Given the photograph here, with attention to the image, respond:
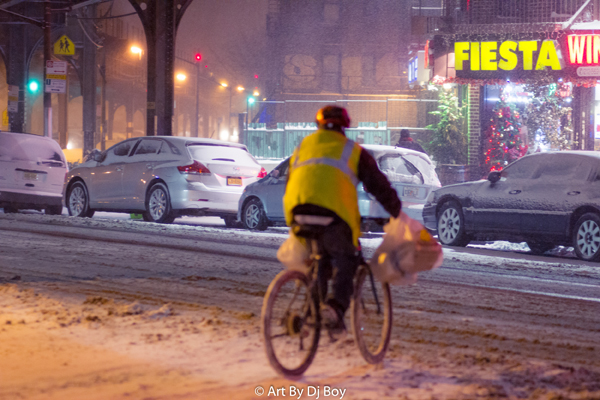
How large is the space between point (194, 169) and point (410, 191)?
164 inches

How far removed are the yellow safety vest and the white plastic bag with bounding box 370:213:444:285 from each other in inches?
10.7

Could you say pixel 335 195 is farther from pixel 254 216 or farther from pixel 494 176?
pixel 254 216

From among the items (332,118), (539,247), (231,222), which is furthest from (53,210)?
(332,118)

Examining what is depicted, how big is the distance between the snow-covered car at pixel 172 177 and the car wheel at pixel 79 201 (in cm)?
34

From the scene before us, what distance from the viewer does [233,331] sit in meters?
5.95

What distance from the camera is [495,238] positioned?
13266 mm

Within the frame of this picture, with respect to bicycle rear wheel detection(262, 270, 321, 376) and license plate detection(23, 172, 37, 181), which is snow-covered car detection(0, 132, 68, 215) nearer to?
license plate detection(23, 172, 37, 181)

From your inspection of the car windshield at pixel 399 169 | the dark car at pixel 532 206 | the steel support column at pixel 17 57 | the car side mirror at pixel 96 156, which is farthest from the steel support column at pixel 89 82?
the dark car at pixel 532 206

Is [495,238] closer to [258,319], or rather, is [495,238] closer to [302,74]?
[258,319]

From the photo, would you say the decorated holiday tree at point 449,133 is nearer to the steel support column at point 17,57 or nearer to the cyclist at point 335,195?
the steel support column at point 17,57

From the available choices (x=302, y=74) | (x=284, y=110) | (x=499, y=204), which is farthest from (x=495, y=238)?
(x=302, y=74)

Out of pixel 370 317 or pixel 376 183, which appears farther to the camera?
pixel 370 317

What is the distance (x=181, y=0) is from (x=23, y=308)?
653 inches

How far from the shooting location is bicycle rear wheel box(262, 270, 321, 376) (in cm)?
459
